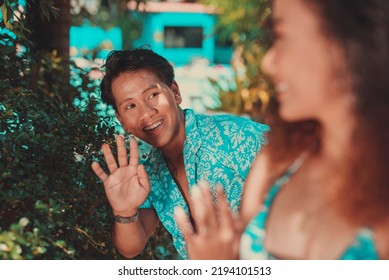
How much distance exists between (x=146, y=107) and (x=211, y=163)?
385 mm

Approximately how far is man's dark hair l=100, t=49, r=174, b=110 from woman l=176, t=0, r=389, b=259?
1.22 metres

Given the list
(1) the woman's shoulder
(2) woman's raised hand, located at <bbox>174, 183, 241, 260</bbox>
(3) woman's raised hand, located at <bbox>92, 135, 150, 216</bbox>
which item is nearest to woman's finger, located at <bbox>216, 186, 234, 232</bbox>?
(2) woman's raised hand, located at <bbox>174, 183, 241, 260</bbox>

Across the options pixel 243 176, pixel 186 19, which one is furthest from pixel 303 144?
pixel 186 19

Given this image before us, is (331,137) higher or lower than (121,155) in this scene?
higher

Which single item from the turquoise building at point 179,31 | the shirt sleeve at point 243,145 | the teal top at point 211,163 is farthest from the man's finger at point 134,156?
the turquoise building at point 179,31

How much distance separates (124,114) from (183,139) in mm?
298

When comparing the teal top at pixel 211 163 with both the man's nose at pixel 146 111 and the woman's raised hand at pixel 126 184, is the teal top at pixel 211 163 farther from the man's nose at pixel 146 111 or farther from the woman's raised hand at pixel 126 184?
the woman's raised hand at pixel 126 184

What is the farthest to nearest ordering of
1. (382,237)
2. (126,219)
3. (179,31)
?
(179,31) < (126,219) < (382,237)

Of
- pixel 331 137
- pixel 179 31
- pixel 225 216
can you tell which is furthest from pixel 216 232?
pixel 179 31

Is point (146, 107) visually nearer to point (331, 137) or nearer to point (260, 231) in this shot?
point (260, 231)

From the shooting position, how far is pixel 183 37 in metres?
21.2

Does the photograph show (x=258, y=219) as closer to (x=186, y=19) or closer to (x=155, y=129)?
(x=155, y=129)

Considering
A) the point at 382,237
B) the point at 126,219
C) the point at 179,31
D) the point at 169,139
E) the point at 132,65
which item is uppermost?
the point at 132,65

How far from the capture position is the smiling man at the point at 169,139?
295 centimetres
